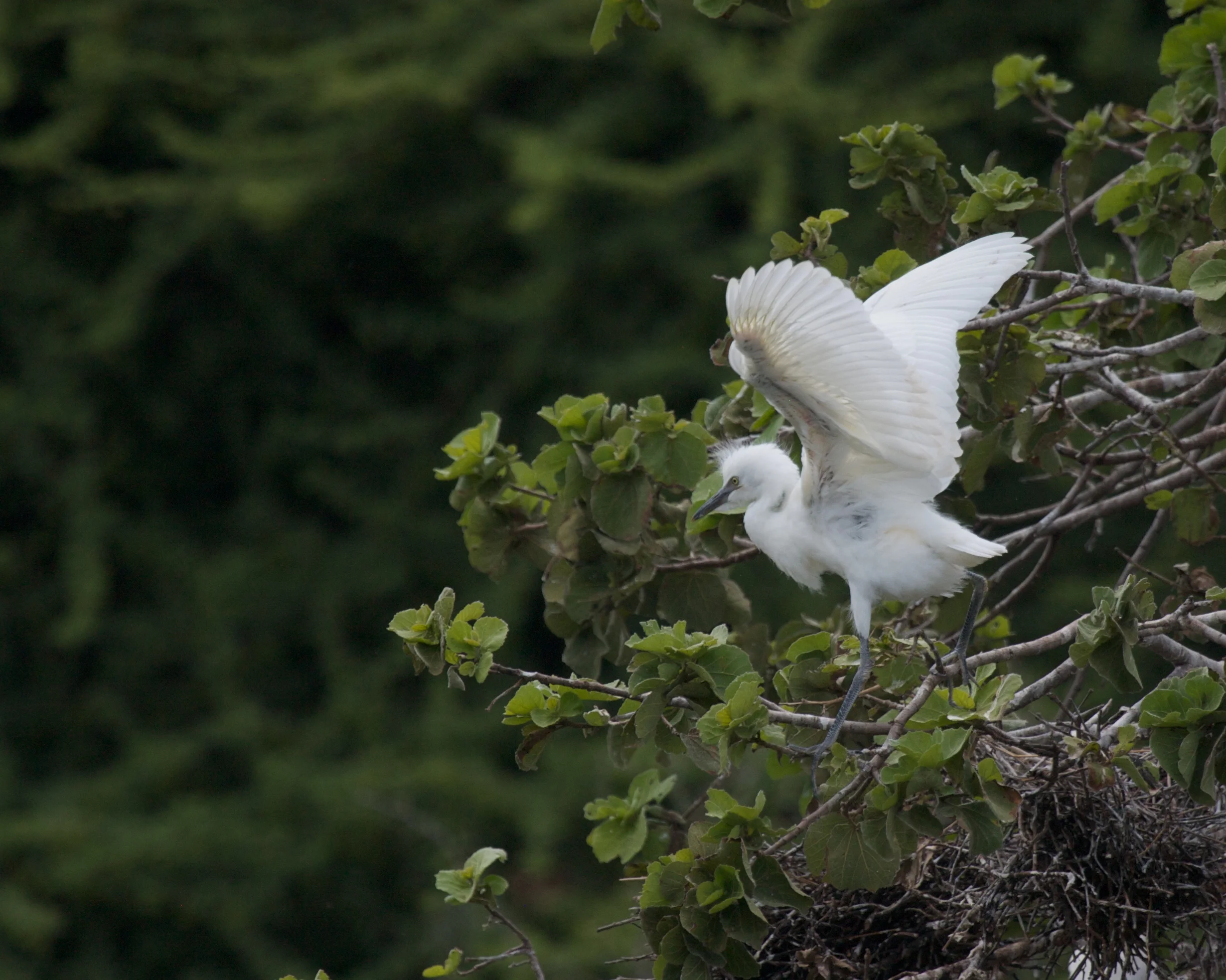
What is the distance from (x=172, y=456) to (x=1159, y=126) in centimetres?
545

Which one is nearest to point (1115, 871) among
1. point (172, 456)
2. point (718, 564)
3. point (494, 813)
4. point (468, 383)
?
point (718, 564)

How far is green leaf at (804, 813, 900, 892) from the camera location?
5.81 feet

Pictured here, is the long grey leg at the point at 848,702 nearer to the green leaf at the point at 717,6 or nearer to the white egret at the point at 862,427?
the white egret at the point at 862,427

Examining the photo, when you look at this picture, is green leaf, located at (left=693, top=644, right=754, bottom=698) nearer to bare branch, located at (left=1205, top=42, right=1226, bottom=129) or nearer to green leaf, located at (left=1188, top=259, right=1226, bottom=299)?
green leaf, located at (left=1188, top=259, right=1226, bottom=299)

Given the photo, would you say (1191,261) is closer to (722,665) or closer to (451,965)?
(722,665)

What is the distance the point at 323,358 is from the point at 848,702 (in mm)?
5321

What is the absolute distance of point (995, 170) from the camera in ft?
7.27

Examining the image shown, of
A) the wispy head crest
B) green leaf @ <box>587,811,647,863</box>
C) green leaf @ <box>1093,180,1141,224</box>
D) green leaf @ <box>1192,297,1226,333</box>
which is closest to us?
green leaf @ <box>1192,297,1226,333</box>

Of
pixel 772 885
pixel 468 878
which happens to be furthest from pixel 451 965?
pixel 772 885

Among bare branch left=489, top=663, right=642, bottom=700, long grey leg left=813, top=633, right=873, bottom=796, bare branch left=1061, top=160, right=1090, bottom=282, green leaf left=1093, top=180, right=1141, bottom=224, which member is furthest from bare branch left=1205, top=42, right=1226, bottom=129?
bare branch left=489, top=663, right=642, bottom=700

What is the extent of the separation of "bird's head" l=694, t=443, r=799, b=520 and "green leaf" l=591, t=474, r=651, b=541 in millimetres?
124

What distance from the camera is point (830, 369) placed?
1.91m

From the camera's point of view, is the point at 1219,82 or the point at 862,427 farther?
the point at 1219,82

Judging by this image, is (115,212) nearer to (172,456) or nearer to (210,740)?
(172,456)
